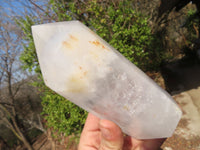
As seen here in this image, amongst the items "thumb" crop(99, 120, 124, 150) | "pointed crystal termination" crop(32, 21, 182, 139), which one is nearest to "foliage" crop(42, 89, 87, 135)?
"thumb" crop(99, 120, 124, 150)

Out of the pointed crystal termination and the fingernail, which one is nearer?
the pointed crystal termination

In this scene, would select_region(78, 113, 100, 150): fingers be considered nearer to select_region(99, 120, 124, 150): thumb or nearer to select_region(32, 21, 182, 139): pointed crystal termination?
select_region(99, 120, 124, 150): thumb

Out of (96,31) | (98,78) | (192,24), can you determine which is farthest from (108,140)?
(192,24)

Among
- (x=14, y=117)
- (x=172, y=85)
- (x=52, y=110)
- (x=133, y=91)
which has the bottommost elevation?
Answer: (x=14, y=117)

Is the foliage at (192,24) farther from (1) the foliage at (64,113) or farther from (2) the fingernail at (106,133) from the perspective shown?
(2) the fingernail at (106,133)

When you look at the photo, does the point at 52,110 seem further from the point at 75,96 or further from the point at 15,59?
the point at 15,59

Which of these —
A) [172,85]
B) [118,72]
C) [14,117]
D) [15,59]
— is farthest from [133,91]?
[14,117]
